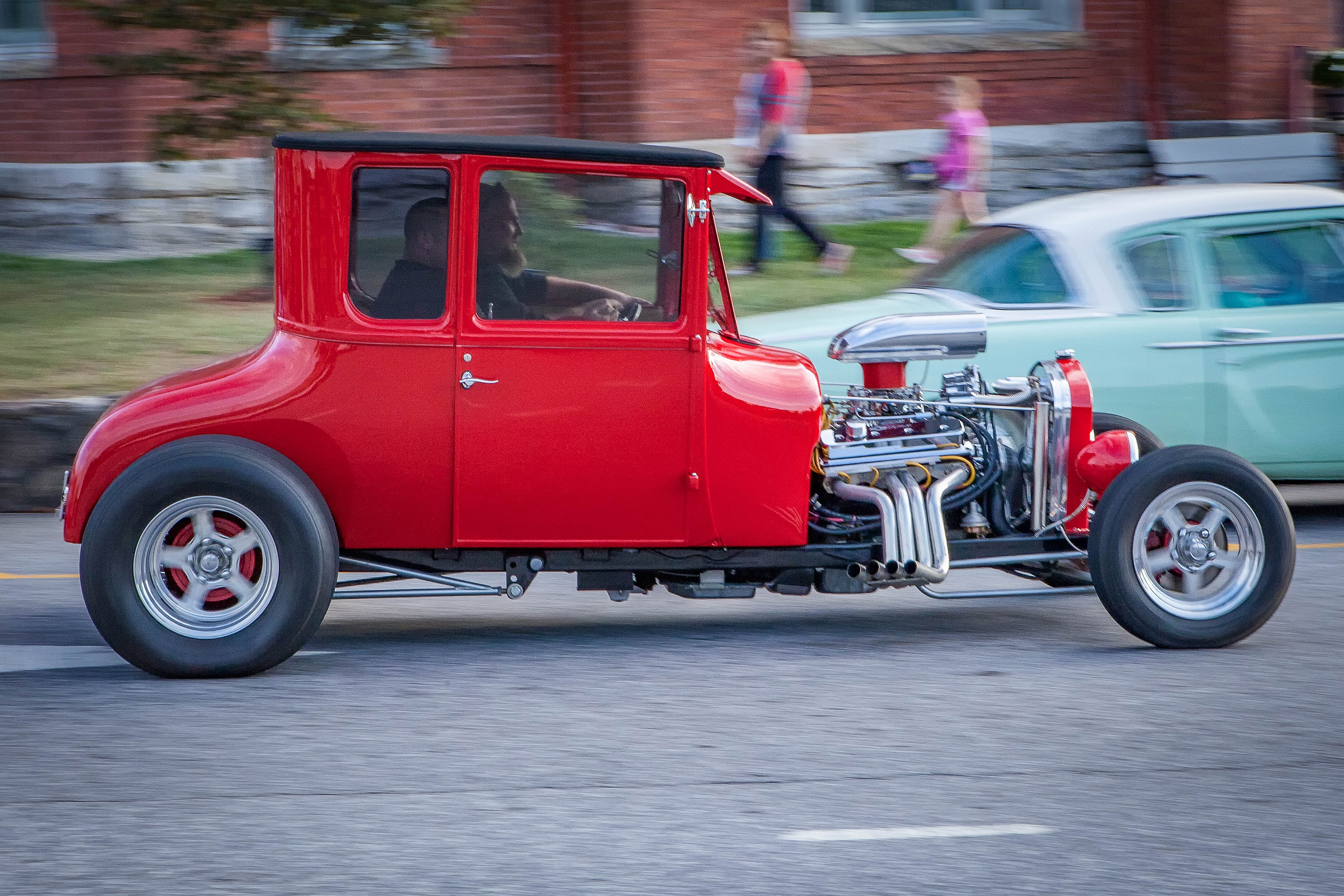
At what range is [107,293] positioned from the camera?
491 inches

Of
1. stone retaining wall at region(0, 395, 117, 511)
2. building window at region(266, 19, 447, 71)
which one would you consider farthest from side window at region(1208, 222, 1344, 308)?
building window at region(266, 19, 447, 71)

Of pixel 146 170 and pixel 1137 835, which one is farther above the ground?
pixel 146 170

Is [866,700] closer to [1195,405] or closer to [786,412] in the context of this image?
[786,412]

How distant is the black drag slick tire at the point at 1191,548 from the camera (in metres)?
5.55

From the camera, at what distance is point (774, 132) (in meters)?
13.0

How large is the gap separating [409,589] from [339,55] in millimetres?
10280

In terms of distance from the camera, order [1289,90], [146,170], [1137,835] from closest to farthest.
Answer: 1. [1137,835]
2. [146,170]
3. [1289,90]

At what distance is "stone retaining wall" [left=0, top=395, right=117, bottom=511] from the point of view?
8.73m

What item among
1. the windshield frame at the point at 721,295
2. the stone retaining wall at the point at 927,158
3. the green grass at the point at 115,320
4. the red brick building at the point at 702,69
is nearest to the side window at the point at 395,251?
the windshield frame at the point at 721,295

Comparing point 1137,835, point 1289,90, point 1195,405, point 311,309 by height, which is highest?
point 1289,90

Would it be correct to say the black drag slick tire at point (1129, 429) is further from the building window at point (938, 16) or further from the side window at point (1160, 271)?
the building window at point (938, 16)

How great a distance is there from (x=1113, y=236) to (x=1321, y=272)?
1072 mm

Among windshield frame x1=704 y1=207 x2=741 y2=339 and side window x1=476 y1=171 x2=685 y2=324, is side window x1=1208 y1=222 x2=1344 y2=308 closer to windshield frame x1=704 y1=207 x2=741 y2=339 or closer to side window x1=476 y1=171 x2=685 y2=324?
windshield frame x1=704 y1=207 x2=741 y2=339

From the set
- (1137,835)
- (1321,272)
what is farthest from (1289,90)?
(1137,835)
